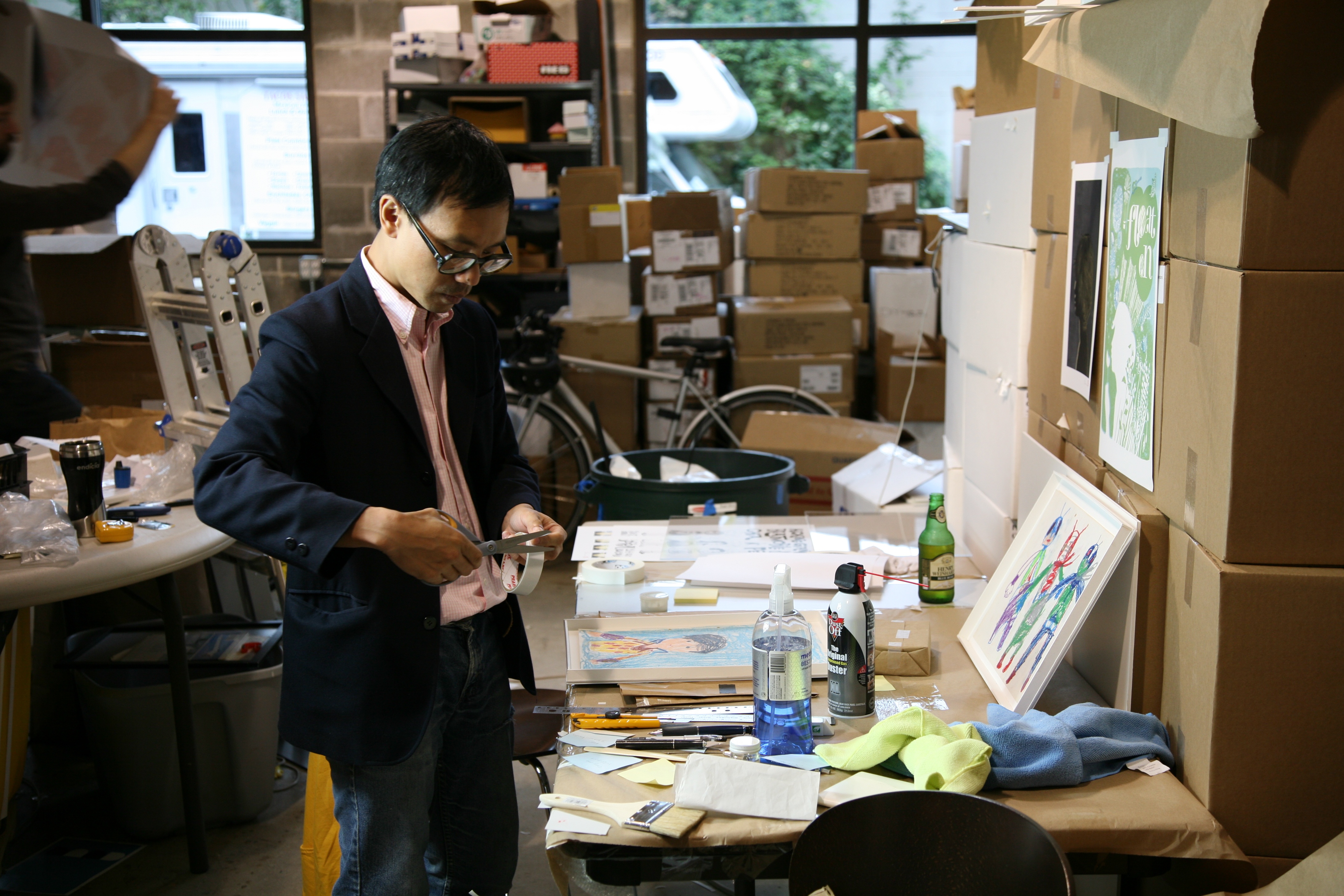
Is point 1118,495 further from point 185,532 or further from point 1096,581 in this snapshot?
point 185,532

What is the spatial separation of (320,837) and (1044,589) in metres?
1.23

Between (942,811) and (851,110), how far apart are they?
15.5 feet

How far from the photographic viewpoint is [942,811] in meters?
1.08

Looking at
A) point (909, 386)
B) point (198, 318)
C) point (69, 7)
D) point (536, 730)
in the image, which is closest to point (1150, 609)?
point (536, 730)

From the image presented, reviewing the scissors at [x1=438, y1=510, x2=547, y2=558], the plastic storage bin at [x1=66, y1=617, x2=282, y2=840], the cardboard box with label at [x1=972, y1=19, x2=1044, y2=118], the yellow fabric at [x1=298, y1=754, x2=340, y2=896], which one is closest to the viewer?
the scissors at [x1=438, y1=510, x2=547, y2=558]

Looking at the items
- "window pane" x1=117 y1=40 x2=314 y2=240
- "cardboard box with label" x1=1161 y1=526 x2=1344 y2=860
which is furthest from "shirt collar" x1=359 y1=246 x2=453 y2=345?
"window pane" x1=117 y1=40 x2=314 y2=240

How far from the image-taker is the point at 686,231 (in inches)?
178

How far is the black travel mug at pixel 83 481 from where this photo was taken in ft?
6.72

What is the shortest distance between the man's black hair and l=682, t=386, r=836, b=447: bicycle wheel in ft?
10.1

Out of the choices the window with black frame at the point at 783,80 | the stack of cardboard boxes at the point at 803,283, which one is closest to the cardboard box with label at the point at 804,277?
the stack of cardboard boxes at the point at 803,283

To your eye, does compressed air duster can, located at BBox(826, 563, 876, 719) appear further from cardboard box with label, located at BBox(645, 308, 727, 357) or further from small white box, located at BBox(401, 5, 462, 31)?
small white box, located at BBox(401, 5, 462, 31)

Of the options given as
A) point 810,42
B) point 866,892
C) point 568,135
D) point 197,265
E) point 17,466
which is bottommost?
point 866,892

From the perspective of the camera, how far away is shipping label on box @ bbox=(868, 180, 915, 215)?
189 inches

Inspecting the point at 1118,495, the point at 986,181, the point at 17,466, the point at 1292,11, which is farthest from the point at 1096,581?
the point at 17,466
